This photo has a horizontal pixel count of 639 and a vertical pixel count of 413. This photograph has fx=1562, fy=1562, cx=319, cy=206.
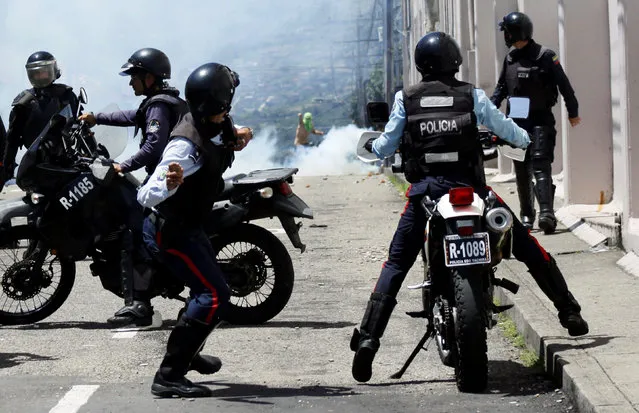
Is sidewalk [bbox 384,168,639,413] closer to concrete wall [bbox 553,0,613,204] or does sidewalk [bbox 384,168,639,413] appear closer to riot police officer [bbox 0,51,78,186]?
concrete wall [bbox 553,0,613,204]

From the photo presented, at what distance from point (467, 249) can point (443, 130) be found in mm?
692

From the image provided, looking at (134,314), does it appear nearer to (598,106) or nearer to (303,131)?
(598,106)

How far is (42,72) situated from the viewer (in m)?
12.2

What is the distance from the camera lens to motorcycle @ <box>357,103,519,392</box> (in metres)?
7.15

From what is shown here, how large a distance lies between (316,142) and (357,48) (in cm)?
1398

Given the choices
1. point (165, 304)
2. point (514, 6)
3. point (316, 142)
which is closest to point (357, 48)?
point (316, 142)

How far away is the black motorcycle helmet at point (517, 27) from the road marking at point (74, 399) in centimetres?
636

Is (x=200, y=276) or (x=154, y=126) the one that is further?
(x=154, y=126)

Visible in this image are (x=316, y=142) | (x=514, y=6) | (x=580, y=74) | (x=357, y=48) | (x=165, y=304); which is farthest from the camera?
(x=357, y=48)

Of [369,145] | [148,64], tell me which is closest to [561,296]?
[369,145]

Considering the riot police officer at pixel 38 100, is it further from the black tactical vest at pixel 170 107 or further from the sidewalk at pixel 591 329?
the sidewalk at pixel 591 329

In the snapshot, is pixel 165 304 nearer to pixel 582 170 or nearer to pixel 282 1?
pixel 582 170

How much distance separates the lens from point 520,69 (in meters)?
13.1

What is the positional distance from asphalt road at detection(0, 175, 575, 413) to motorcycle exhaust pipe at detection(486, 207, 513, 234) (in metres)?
0.78
